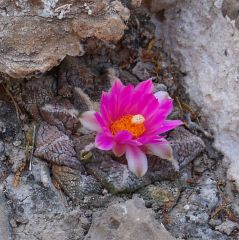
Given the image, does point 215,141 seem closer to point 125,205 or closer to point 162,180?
point 162,180

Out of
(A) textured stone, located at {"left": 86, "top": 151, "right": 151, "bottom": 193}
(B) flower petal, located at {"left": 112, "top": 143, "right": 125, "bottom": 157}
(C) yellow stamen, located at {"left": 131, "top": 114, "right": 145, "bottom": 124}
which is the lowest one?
(A) textured stone, located at {"left": 86, "top": 151, "right": 151, "bottom": 193}

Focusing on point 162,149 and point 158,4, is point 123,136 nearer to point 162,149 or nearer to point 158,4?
point 162,149

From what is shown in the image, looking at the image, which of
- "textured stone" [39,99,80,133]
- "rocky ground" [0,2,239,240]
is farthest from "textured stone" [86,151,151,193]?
"textured stone" [39,99,80,133]

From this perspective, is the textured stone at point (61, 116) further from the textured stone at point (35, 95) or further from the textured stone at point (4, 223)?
the textured stone at point (4, 223)

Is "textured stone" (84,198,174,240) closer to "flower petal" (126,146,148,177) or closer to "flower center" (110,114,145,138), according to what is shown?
"flower petal" (126,146,148,177)

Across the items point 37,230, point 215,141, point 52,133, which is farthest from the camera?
point 215,141

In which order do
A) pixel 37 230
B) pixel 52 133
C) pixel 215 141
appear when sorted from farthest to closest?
1. pixel 215 141
2. pixel 52 133
3. pixel 37 230

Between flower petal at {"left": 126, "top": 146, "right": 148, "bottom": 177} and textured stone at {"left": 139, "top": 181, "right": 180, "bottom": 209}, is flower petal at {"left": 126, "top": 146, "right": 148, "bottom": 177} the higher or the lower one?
the higher one

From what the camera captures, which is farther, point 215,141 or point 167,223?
point 215,141

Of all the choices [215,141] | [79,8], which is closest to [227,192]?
[215,141]
